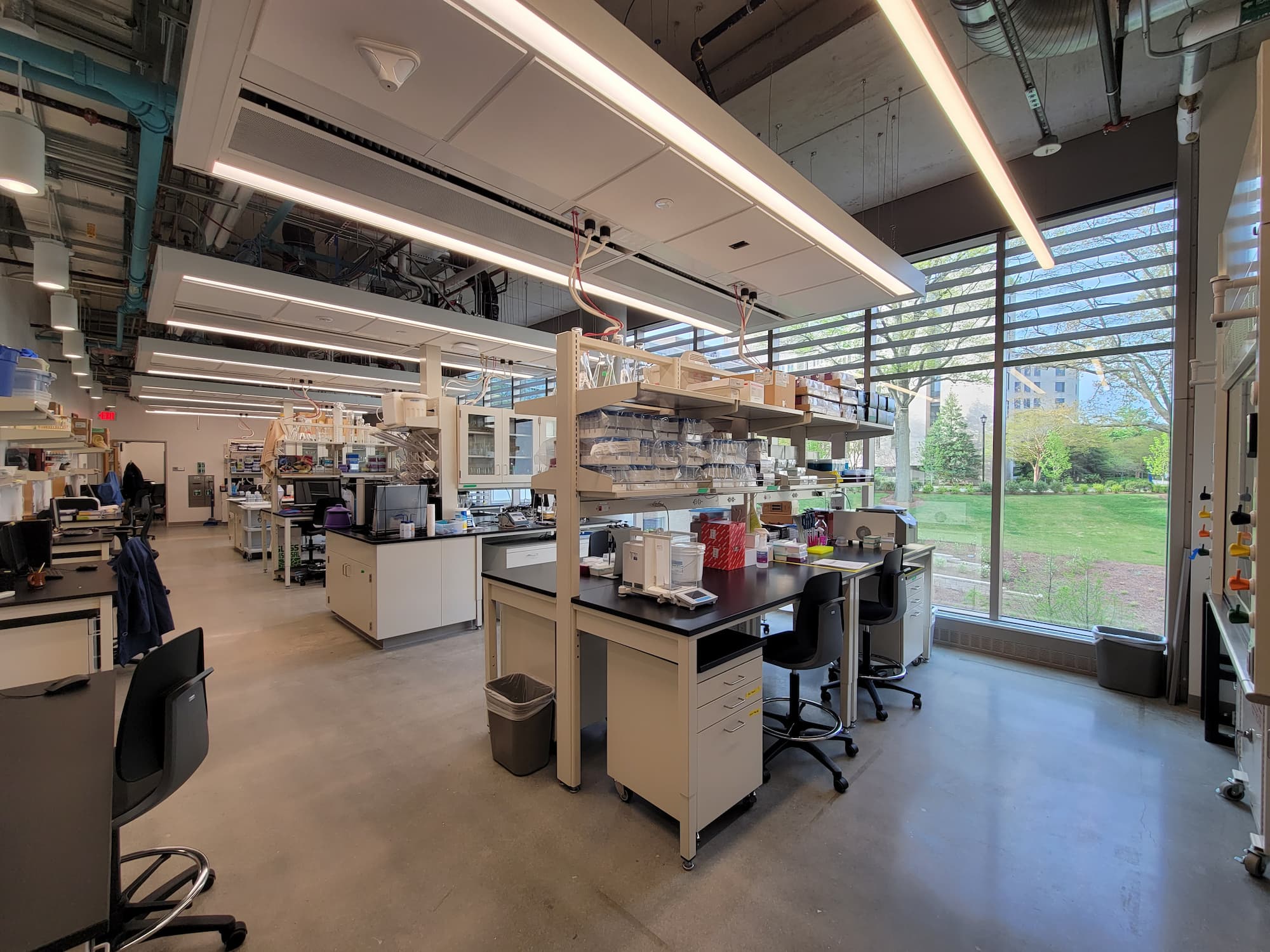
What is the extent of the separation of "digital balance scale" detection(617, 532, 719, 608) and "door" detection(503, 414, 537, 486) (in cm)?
308

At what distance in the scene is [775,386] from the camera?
3068 mm

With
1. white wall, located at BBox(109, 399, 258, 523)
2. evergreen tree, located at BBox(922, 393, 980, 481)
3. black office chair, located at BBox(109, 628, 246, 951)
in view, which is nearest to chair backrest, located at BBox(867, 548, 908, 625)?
evergreen tree, located at BBox(922, 393, 980, 481)

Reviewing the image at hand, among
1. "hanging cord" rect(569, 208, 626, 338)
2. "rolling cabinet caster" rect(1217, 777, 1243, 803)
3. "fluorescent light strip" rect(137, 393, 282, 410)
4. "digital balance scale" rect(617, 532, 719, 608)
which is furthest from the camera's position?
"fluorescent light strip" rect(137, 393, 282, 410)

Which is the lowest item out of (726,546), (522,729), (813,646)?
(522,729)

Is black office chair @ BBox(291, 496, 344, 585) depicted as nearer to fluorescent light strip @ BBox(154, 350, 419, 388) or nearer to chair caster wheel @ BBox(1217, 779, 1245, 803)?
fluorescent light strip @ BBox(154, 350, 419, 388)

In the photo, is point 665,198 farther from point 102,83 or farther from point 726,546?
point 102,83

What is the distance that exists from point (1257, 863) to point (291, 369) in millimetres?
9022

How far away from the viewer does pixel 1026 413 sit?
4.29 m

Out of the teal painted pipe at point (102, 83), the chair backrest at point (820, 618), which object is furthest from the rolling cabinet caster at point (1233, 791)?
the teal painted pipe at point (102, 83)

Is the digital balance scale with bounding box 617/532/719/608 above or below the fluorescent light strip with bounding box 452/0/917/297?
below

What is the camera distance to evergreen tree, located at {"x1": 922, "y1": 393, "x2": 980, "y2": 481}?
15.0 feet

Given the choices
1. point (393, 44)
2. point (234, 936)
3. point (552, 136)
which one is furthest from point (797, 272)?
point (234, 936)

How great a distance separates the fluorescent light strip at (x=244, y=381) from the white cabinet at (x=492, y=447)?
471 cm

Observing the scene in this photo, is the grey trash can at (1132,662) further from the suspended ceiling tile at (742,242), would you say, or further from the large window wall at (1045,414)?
the suspended ceiling tile at (742,242)
